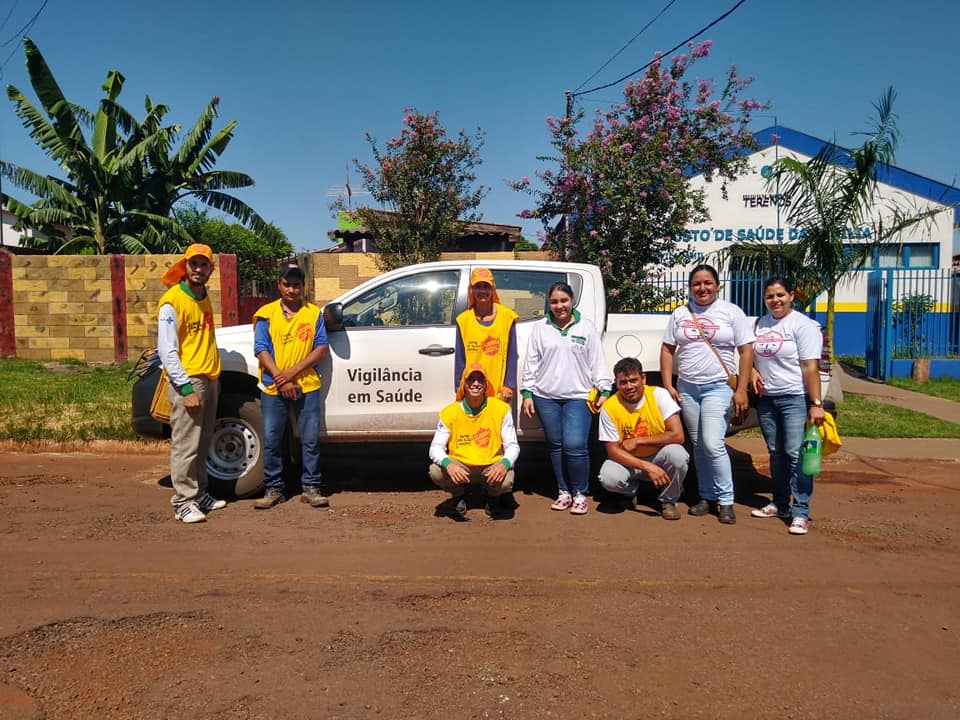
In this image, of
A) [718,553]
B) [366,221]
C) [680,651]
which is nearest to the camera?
[680,651]

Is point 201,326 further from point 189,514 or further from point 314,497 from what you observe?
point 314,497

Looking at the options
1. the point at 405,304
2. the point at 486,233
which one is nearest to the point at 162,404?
the point at 405,304

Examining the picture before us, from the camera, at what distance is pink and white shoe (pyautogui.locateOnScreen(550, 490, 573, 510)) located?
567 centimetres

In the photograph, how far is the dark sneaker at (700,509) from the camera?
556 cm

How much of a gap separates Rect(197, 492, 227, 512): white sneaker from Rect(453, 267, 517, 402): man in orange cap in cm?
199

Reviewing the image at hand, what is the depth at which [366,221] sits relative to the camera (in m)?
14.2

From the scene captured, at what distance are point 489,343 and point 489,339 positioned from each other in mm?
29

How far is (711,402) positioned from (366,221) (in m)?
10.0

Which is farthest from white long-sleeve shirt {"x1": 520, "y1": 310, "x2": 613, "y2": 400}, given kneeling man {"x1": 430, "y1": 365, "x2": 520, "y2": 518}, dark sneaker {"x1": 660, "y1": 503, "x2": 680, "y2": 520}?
dark sneaker {"x1": 660, "y1": 503, "x2": 680, "y2": 520}

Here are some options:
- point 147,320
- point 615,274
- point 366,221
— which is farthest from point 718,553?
point 147,320

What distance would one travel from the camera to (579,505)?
5586 millimetres

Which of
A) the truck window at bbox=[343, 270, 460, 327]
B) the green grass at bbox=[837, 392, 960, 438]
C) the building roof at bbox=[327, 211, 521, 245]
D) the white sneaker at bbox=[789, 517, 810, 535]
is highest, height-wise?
the building roof at bbox=[327, 211, 521, 245]

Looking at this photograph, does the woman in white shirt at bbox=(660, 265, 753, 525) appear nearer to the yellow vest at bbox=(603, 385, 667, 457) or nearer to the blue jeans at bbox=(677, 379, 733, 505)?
the blue jeans at bbox=(677, 379, 733, 505)

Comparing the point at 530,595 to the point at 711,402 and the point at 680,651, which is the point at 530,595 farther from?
the point at 711,402
